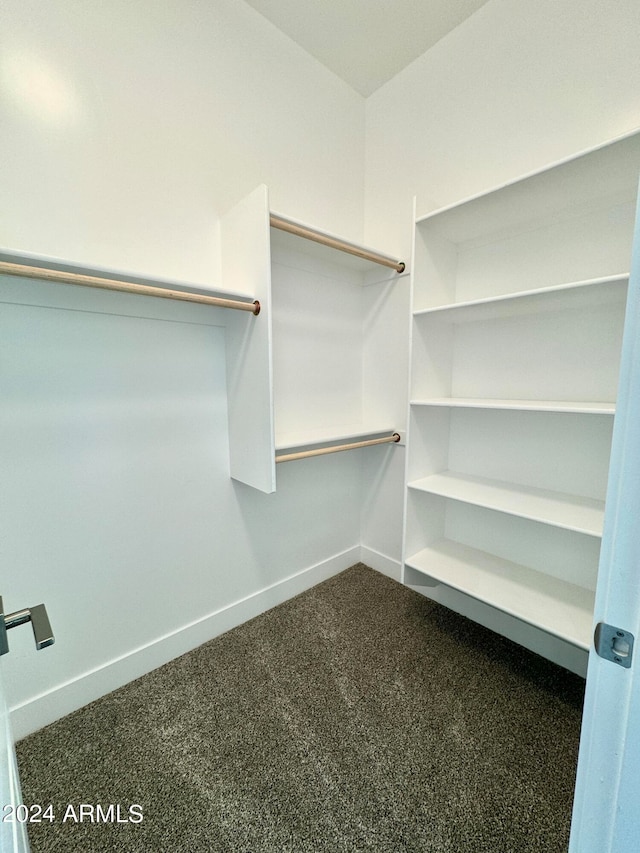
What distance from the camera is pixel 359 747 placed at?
4.24 ft

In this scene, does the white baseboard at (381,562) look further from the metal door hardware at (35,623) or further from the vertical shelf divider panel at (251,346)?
the metal door hardware at (35,623)

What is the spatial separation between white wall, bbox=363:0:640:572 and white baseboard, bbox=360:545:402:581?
8 centimetres

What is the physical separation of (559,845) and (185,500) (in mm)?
1726

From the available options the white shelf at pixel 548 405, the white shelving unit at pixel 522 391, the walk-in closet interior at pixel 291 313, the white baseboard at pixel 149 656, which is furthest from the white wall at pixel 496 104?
the white baseboard at pixel 149 656

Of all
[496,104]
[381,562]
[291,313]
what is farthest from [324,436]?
[496,104]

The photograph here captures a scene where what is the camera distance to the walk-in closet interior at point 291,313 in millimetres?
1284

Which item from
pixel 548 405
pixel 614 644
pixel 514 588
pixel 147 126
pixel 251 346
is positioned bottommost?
pixel 514 588

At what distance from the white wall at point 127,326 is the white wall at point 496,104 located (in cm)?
45

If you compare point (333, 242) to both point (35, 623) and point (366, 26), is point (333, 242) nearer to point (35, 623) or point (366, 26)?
point (366, 26)

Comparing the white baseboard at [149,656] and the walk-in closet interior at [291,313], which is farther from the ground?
the walk-in closet interior at [291,313]

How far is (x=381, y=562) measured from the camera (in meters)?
2.40

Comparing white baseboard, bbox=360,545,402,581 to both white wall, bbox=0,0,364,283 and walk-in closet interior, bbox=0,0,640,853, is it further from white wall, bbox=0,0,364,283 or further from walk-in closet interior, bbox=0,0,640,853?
white wall, bbox=0,0,364,283

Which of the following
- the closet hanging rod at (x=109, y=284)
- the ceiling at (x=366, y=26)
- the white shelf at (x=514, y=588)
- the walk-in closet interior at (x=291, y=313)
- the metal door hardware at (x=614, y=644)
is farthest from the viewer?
the ceiling at (x=366, y=26)

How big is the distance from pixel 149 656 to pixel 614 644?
6.00 ft
